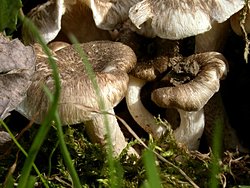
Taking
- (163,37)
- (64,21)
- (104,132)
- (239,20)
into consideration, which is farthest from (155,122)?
(64,21)

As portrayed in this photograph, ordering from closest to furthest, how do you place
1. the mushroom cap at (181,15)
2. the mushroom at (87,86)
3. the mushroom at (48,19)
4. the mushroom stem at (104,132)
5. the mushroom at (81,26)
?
the mushroom at (87,86), the mushroom cap at (181,15), the mushroom stem at (104,132), the mushroom at (48,19), the mushroom at (81,26)

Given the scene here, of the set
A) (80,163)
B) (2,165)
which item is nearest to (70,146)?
(80,163)

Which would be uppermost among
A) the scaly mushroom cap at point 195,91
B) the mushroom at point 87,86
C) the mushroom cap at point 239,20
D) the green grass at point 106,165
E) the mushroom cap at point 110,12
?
the mushroom cap at point 110,12

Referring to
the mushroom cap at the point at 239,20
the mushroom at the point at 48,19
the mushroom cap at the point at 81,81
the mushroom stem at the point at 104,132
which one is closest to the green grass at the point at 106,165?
the mushroom stem at the point at 104,132

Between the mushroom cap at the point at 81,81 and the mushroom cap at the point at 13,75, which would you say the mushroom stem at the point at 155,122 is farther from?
the mushroom cap at the point at 13,75

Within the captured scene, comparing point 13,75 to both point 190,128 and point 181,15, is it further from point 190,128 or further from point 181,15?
point 190,128

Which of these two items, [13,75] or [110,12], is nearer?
[13,75]

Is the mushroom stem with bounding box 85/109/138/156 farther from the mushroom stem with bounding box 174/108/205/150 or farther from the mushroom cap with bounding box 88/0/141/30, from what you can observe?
the mushroom cap with bounding box 88/0/141/30
